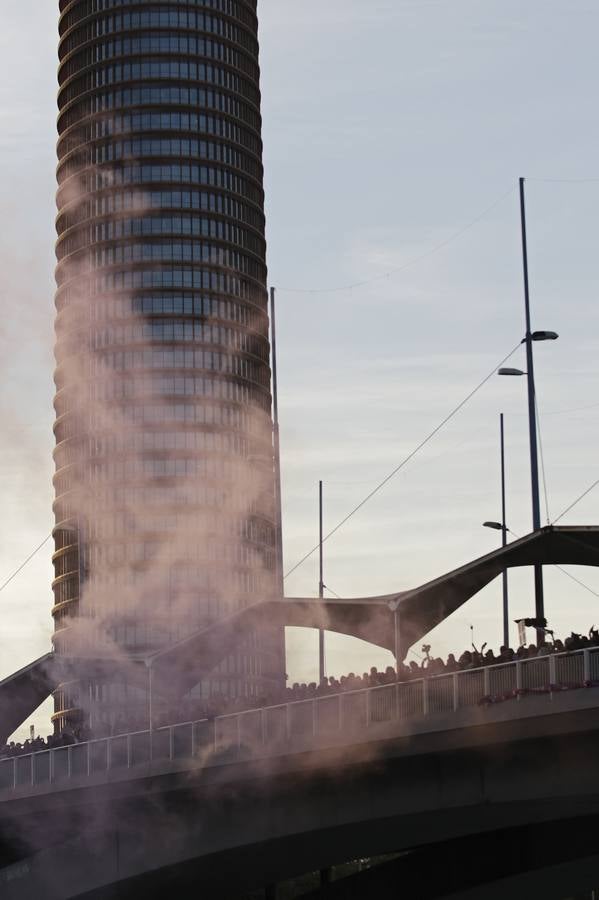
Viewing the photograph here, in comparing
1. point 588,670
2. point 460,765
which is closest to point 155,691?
point 460,765

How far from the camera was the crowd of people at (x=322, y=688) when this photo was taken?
4791 cm

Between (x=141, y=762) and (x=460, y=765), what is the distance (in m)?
16.9

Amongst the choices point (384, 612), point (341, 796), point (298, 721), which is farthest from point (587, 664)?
point (384, 612)

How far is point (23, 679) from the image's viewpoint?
102000 mm

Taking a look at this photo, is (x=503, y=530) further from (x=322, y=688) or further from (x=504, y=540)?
(x=322, y=688)

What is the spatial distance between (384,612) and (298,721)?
12.9 meters

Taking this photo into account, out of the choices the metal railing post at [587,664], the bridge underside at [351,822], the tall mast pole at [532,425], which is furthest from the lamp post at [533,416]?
the metal railing post at [587,664]

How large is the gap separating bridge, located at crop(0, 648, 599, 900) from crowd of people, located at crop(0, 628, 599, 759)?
1.20 m

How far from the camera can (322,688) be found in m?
58.7

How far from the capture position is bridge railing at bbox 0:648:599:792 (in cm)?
4575

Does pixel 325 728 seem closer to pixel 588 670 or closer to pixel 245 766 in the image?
pixel 245 766

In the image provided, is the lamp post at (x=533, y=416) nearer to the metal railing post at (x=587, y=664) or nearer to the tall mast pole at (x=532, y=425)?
the tall mast pole at (x=532, y=425)

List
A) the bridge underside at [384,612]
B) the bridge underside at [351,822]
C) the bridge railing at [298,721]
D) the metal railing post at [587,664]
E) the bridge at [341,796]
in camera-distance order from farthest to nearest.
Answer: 1. the bridge underside at [384,612]
2. the bridge underside at [351,822]
3. the bridge at [341,796]
4. the bridge railing at [298,721]
5. the metal railing post at [587,664]

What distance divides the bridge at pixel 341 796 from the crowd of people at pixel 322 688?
1.20 m
